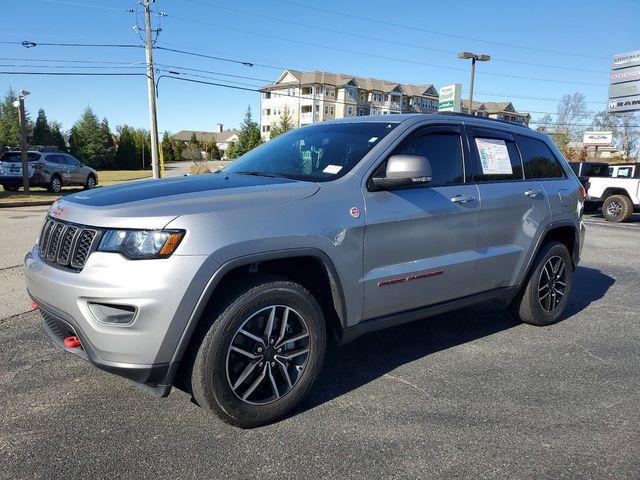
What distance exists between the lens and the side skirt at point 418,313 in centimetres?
321

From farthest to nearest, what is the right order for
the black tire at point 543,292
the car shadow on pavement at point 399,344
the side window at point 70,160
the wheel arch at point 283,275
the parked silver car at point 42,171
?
the side window at point 70,160 < the parked silver car at point 42,171 < the black tire at point 543,292 < the car shadow on pavement at point 399,344 < the wheel arch at point 283,275

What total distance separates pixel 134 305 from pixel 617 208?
52.4ft

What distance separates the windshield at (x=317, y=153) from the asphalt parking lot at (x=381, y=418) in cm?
145

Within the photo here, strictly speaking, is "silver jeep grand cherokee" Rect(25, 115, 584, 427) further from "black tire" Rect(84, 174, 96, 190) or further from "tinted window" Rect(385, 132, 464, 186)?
"black tire" Rect(84, 174, 96, 190)

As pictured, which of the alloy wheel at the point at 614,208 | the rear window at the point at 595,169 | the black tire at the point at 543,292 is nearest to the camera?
the black tire at the point at 543,292

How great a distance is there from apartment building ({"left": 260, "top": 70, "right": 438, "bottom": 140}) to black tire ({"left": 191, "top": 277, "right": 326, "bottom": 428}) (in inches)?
2952

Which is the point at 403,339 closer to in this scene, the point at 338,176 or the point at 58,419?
the point at 338,176

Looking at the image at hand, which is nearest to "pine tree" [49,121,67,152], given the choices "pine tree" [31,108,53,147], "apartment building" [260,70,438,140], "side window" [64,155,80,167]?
"pine tree" [31,108,53,147]

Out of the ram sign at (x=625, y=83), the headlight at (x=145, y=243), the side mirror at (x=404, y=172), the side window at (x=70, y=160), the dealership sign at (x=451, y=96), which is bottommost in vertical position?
the side window at (x=70, y=160)

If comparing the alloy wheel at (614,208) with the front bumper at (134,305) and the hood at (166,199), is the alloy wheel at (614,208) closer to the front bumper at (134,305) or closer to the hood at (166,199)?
the hood at (166,199)

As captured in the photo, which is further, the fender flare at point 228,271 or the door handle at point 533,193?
the door handle at point 533,193

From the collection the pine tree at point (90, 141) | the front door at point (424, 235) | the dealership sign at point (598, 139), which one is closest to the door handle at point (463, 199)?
the front door at point (424, 235)

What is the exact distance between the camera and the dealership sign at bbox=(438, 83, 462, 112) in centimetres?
2930

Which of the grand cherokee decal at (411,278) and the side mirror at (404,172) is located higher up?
the side mirror at (404,172)
